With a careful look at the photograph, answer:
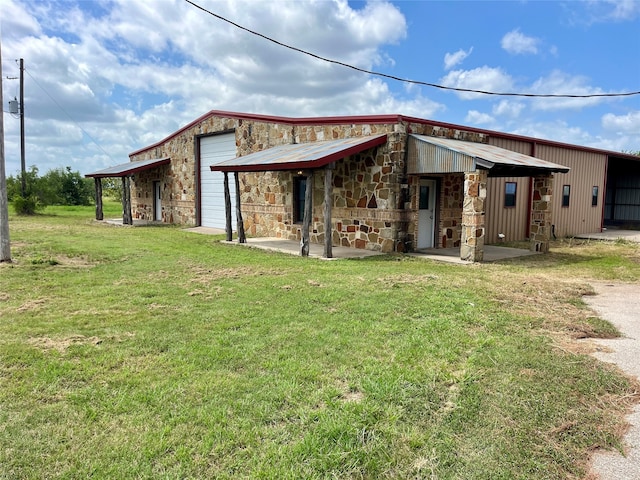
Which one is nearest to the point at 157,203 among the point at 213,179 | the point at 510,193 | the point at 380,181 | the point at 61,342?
the point at 213,179

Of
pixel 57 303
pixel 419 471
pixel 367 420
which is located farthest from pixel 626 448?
pixel 57 303

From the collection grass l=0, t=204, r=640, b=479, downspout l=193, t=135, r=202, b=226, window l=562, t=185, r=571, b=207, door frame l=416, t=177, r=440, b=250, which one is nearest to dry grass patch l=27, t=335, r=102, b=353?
grass l=0, t=204, r=640, b=479

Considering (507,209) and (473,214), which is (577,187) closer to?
(507,209)

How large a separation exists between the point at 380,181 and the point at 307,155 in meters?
1.99

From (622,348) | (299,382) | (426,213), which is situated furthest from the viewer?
(426,213)

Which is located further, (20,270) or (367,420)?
(20,270)

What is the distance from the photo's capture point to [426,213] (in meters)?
12.9

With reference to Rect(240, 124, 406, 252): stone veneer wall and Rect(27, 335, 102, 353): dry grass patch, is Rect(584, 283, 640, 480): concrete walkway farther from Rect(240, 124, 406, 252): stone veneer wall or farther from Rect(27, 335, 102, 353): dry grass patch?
Rect(240, 124, 406, 252): stone veneer wall

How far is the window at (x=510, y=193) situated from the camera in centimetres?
1530

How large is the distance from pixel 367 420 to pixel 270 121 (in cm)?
1335

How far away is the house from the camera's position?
35.9ft

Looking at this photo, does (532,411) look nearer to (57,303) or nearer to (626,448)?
(626,448)

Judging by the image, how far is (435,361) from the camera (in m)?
4.32

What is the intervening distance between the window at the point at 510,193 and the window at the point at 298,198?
21.8 feet
